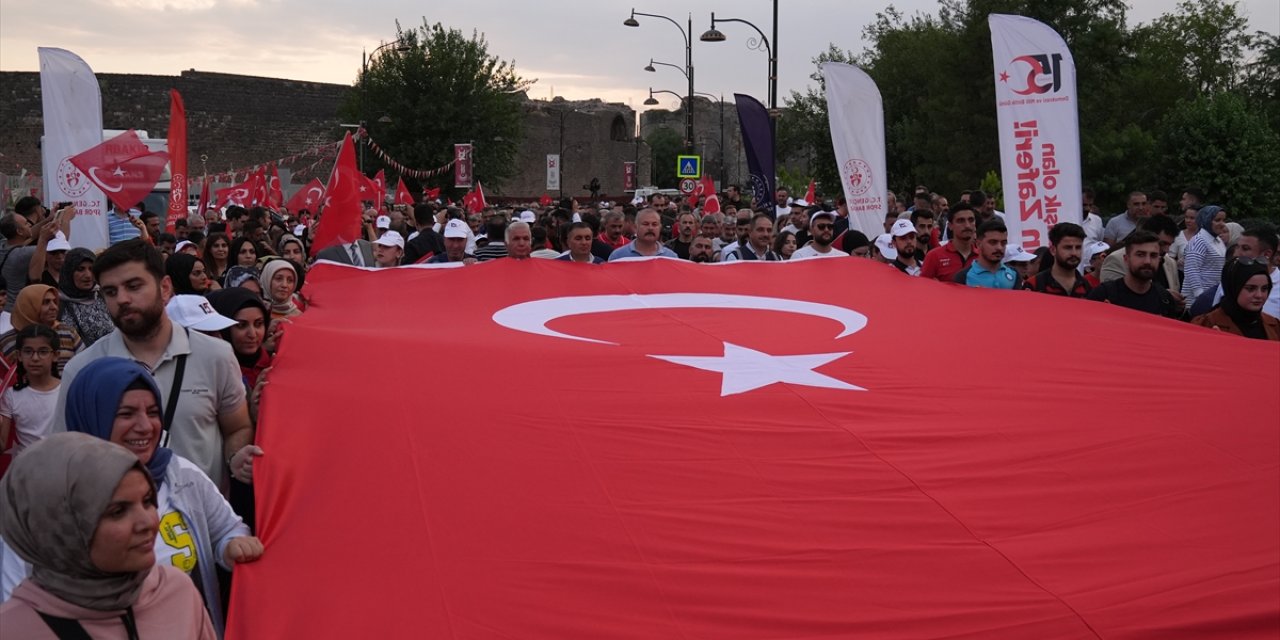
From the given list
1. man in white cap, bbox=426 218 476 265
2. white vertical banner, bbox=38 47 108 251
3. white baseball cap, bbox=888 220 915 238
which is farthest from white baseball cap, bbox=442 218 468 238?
white vertical banner, bbox=38 47 108 251

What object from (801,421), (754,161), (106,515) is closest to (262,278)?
(801,421)

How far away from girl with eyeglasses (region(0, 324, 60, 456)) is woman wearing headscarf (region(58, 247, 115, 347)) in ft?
3.83

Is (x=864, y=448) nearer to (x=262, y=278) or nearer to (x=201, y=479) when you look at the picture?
(x=201, y=479)

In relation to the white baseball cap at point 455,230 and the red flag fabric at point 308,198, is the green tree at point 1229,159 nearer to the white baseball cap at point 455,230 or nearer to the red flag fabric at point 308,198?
the red flag fabric at point 308,198

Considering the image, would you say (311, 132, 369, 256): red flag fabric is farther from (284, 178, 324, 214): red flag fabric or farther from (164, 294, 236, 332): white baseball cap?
(284, 178, 324, 214): red flag fabric

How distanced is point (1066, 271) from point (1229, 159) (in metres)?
21.5

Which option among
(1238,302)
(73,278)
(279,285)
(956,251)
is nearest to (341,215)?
(73,278)

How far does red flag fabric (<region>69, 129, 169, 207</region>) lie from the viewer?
460 inches

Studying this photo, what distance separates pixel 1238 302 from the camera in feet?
Result: 22.3

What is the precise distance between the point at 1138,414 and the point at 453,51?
4973 centimetres

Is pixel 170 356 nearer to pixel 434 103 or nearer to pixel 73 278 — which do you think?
pixel 73 278

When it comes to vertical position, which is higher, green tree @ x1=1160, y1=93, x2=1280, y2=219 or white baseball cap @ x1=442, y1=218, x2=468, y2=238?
green tree @ x1=1160, y1=93, x2=1280, y2=219

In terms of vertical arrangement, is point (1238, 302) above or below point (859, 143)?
below

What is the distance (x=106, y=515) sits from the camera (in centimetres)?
249
